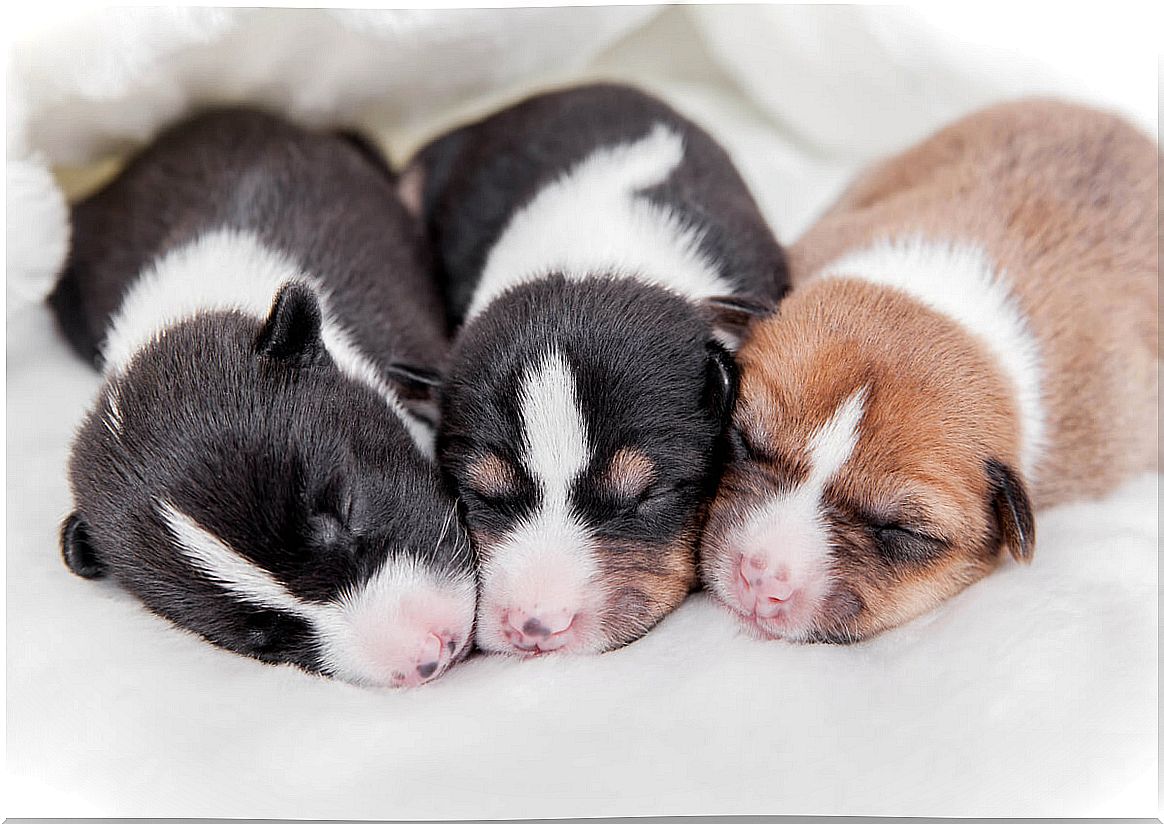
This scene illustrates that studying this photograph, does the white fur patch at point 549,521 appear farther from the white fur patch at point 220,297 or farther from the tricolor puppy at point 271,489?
the white fur patch at point 220,297

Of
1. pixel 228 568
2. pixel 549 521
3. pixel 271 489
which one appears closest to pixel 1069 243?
pixel 549 521

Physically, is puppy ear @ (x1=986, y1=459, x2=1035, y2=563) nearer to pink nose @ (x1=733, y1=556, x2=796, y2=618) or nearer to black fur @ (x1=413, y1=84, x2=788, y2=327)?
pink nose @ (x1=733, y1=556, x2=796, y2=618)

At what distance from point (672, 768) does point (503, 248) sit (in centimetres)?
159

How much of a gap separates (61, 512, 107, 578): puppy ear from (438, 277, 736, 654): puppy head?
75 centimetres

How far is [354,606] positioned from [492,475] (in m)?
0.40

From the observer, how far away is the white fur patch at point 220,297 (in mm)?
2537

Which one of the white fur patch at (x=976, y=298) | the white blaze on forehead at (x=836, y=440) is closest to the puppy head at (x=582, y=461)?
the white blaze on forehead at (x=836, y=440)

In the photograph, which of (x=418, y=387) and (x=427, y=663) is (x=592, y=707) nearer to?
(x=427, y=663)

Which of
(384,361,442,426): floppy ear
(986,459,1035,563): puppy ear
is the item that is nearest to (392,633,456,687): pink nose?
(384,361,442,426): floppy ear

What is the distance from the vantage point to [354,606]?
84.7 inches

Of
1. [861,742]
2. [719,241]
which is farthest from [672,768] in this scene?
[719,241]

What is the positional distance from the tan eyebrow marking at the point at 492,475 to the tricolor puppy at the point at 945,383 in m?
0.47

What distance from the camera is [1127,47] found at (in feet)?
10.1

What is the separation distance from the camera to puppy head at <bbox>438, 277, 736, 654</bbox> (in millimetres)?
2260
